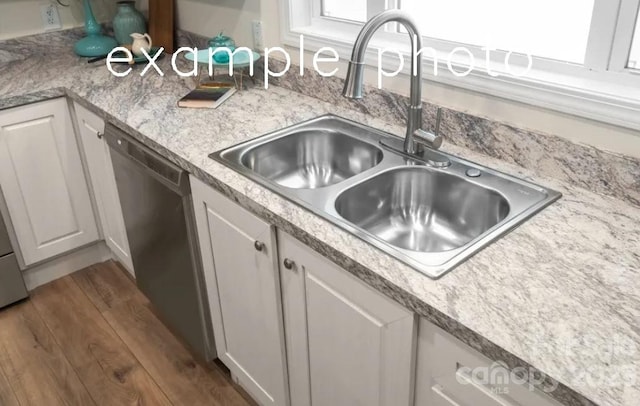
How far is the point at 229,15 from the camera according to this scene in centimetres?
239

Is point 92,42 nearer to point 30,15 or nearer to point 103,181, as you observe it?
point 30,15

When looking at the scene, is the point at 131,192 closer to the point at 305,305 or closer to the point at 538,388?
the point at 305,305

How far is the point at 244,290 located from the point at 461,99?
836mm

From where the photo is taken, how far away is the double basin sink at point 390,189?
1.33 metres

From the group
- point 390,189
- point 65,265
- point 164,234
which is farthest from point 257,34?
point 65,265

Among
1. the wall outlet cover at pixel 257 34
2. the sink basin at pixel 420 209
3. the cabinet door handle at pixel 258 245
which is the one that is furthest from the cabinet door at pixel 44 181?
the sink basin at pixel 420 209

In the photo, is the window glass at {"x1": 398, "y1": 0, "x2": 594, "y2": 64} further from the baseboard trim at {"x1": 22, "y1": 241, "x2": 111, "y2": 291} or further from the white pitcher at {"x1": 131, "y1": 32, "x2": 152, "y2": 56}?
the baseboard trim at {"x1": 22, "y1": 241, "x2": 111, "y2": 291}

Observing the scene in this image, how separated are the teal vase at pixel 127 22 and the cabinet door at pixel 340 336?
5.74 feet

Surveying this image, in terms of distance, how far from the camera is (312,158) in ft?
6.20

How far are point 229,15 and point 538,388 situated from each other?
6.45ft

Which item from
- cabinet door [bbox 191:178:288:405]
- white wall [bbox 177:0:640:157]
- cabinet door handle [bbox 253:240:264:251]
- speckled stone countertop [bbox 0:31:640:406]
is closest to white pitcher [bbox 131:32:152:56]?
white wall [bbox 177:0:640:157]

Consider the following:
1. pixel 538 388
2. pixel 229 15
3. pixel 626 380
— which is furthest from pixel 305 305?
pixel 229 15

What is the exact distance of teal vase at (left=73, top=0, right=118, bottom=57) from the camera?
270 centimetres

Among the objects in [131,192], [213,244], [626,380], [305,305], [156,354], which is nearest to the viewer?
[626,380]
